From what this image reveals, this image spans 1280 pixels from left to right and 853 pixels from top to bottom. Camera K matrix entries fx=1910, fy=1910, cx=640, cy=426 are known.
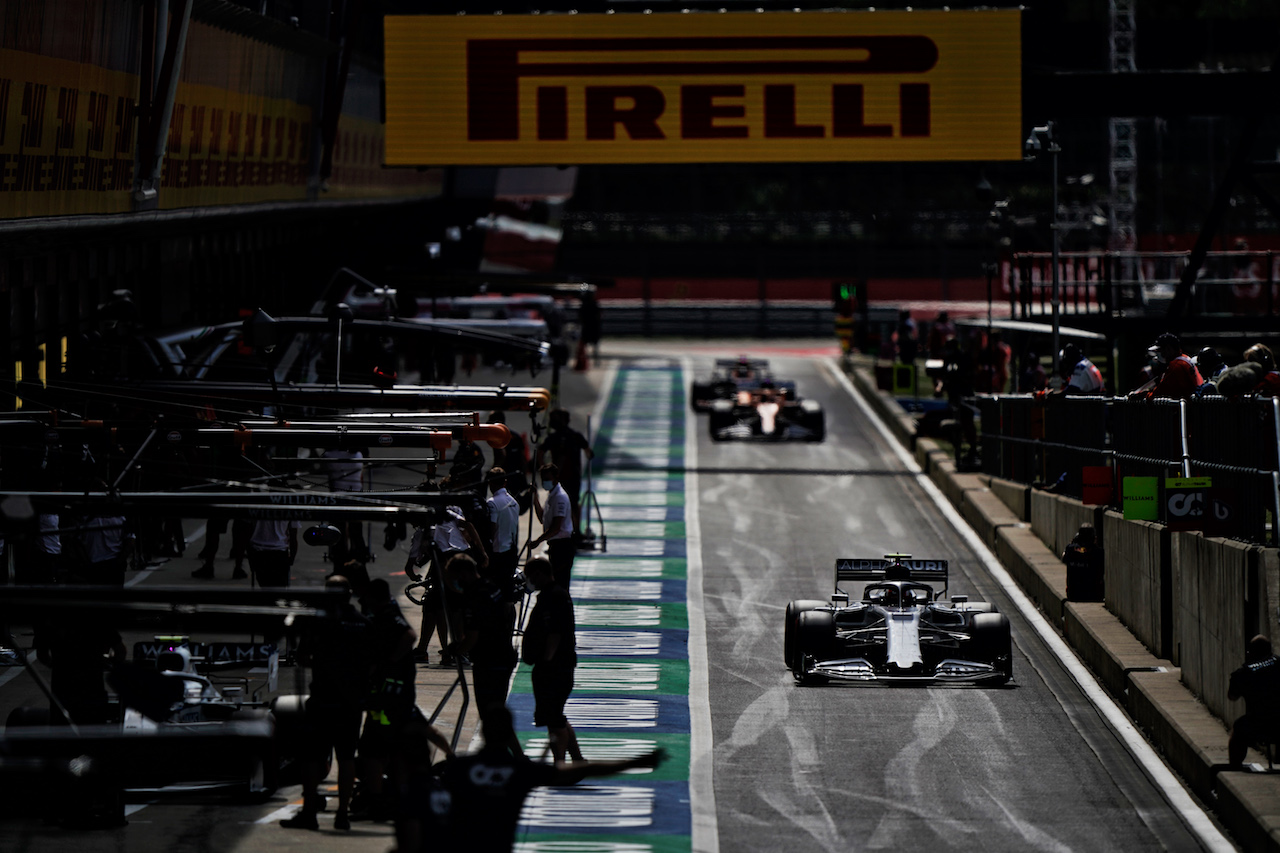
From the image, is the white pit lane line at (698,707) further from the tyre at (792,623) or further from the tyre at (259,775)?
the tyre at (259,775)

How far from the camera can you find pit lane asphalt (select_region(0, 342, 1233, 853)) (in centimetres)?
1266

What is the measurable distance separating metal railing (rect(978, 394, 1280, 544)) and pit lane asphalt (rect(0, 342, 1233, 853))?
2.00 m

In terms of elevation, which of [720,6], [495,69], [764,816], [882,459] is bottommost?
[764,816]

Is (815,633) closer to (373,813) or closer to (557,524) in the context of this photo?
(557,524)

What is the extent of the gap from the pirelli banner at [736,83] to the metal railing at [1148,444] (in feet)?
15.3

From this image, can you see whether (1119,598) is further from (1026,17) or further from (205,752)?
(1026,17)

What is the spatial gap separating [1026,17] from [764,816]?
19.7 m

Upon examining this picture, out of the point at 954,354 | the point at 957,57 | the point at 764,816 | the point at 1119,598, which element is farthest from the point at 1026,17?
the point at 764,816

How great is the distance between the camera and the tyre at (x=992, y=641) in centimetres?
1708

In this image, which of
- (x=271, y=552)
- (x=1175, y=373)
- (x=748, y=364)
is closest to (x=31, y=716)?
(x=271, y=552)

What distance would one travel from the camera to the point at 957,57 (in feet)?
98.3

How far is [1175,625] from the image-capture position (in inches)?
674

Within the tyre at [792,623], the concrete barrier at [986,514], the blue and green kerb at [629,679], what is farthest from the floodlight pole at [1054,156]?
the tyre at [792,623]

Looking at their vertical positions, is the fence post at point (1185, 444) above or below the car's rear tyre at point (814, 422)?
below
